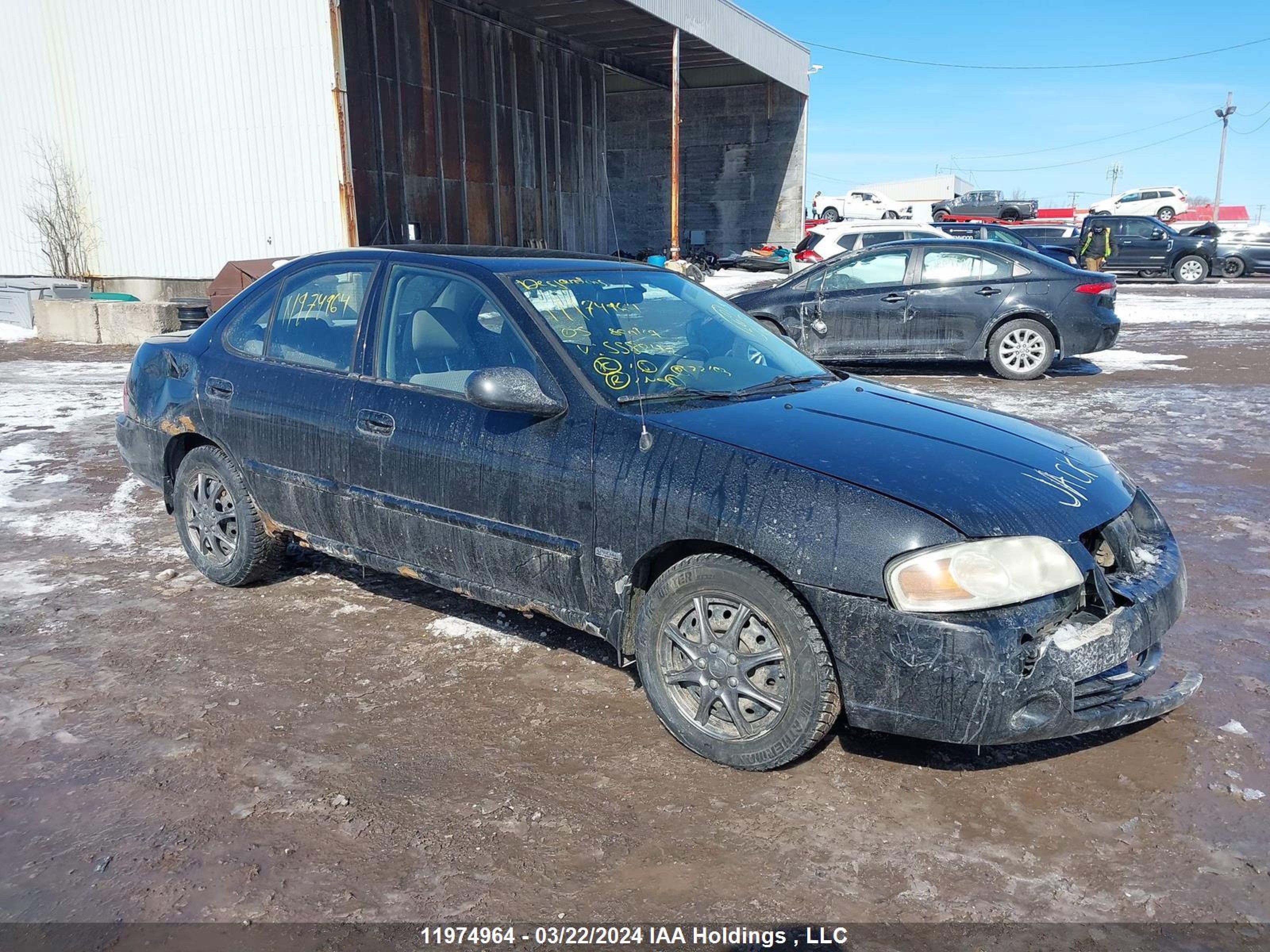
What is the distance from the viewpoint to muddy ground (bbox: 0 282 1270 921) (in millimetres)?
2715

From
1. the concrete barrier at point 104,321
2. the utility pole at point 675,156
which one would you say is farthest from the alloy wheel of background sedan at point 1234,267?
the concrete barrier at point 104,321

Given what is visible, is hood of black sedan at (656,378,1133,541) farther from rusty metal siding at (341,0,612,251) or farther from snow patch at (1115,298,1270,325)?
rusty metal siding at (341,0,612,251)

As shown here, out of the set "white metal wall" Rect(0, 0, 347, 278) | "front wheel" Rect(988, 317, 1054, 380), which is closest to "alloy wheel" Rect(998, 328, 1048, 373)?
"front wheel" Rect(988, 317, 1054, 380)

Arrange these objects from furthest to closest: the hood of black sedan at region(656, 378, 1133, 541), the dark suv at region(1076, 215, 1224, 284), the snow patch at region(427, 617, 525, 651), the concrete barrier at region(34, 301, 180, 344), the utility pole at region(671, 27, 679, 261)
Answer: the dark suv at region(1076, 215, 1224, 284), the utility pole at region(671, 27, 679, 261), the concrete barrier at region(34, 301, 180, 344), the snow patch at region(427, 617, 525, 651), the hood of black sedan at region(656, 378, 1133, 541)

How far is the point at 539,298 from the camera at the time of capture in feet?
13.0

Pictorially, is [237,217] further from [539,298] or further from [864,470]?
[864,470]

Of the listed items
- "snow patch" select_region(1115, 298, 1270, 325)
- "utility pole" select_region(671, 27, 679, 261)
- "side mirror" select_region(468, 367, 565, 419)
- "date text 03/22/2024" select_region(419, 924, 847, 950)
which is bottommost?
"date text 03/22/2024" select_region(419, 924, 847, 950)

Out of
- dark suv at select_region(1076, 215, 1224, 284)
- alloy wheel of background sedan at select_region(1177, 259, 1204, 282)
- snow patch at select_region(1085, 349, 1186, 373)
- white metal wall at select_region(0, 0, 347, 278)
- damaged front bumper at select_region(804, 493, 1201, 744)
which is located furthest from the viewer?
alloy wheel of background sedan at select_region(1177, 259, 1204, 282)

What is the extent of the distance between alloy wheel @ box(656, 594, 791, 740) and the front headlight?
432 mm

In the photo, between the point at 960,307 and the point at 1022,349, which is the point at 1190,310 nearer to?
the point at 1022,349

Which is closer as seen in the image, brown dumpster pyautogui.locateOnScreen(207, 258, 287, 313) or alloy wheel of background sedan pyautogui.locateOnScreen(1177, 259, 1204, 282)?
brown dumpster pyautogui.locateOnScreen(207, 258, 287, 313)

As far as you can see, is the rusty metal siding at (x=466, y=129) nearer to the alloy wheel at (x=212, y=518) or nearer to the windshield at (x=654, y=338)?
the alloy wheel at (x=212, y=518)

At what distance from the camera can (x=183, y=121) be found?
59.5ft

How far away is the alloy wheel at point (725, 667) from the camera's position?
3176 mm
